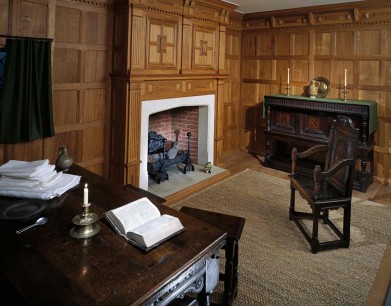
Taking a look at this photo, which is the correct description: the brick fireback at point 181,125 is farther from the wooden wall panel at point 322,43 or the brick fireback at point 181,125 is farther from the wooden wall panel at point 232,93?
the wooden wall panel at point 322,43

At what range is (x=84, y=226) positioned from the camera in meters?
1.33

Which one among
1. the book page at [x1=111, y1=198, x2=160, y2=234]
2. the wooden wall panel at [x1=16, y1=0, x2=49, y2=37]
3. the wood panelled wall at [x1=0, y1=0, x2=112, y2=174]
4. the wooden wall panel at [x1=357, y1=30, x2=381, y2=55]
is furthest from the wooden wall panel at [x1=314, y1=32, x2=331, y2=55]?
the book page at [x1=111, y1=198, x2=160, y2=234]

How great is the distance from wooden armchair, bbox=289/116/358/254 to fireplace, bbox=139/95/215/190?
1.75m

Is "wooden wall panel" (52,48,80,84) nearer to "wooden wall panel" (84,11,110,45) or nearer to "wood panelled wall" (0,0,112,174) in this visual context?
"wood panelled wall" (0,0,112,174)

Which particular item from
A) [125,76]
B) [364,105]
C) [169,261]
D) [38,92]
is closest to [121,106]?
[125,76]

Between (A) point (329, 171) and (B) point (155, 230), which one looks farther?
(A) point (329, 171)

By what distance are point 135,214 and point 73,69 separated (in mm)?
2329

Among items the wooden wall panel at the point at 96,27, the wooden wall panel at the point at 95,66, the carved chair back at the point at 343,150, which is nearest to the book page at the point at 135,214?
the carved chair back at the point at 343,150

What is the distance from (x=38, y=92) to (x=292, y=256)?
8.90ft

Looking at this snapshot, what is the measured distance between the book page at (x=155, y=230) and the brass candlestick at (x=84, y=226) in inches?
6.5

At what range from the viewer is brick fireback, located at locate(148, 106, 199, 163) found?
15.6ft

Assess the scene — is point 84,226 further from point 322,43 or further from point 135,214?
point 322,43

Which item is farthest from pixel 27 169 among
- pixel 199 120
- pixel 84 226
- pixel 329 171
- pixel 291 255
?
pixel 199 120

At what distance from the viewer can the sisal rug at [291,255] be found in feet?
6.91
